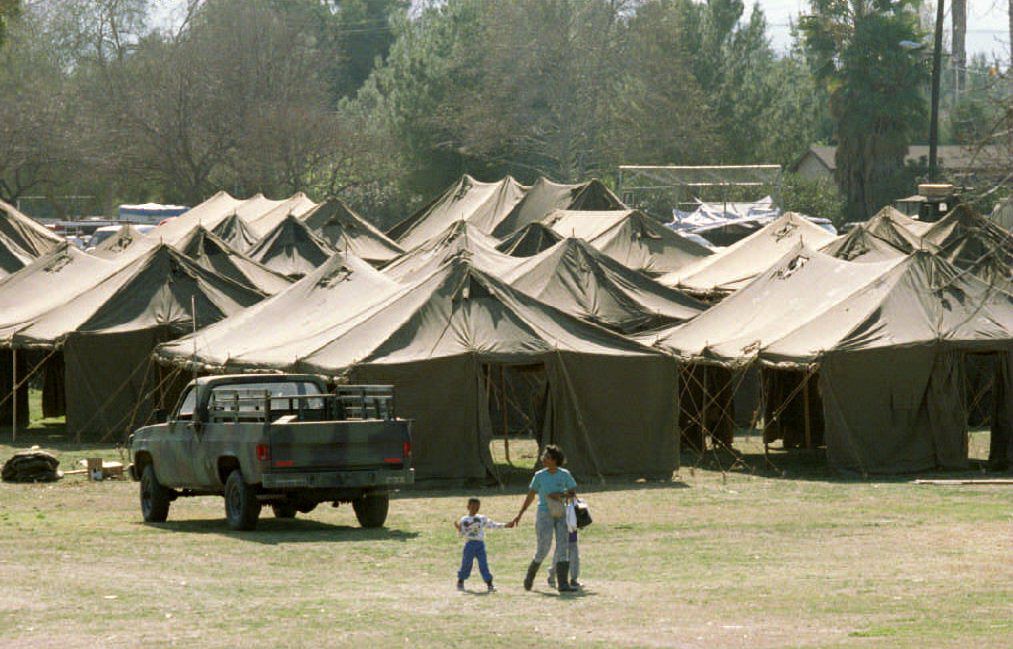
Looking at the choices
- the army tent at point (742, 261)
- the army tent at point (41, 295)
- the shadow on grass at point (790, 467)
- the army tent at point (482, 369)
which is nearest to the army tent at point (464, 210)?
the army tent at point (742, 261)

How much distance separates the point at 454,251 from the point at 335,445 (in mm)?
15244

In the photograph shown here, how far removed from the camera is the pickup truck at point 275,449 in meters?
19.9

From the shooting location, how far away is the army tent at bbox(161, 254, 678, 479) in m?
25.8

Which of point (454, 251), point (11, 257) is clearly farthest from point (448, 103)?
point (454, 251)

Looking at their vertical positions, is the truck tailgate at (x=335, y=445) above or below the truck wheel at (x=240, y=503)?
above

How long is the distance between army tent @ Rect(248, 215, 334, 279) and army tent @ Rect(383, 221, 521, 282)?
14.6 feet

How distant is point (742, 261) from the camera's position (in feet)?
136

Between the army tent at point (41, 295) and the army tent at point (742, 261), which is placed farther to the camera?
the army tent at point (742, 261)

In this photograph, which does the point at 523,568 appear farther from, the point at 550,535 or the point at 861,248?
the point at 861,248

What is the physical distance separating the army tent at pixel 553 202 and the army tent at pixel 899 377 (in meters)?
23.0

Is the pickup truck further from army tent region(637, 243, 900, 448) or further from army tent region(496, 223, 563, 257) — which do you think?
army tent region(496, 223, 563, 257)

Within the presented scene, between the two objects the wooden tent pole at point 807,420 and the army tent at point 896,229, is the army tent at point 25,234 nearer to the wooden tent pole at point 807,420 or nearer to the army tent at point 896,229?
the army tent at point 896,229

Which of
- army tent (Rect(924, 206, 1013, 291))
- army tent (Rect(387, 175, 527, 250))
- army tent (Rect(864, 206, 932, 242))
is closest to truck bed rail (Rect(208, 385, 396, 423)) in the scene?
army tent (Rect(924, 206, 1013, 291))

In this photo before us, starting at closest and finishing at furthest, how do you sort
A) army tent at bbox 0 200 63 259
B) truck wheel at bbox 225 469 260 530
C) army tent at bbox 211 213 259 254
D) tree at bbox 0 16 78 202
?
truck wheel at bbox 225 469 260 530 → army tent at bbox 0 200 63 259 → army tent at bbox 211 213 259 254 → tree at bbox 0 16 78 202
